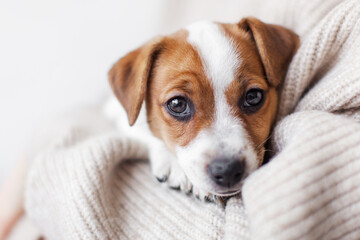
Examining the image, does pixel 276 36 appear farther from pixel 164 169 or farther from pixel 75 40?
pixel 75 40

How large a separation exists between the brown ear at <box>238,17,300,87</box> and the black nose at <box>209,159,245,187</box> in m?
0.52

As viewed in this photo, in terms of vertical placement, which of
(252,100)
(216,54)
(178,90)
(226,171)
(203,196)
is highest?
(216,54)

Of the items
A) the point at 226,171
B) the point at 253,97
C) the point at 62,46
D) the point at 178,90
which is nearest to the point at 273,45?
the point at 253,97

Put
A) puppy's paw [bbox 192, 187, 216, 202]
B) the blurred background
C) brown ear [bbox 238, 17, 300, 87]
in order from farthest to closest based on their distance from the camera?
1. the blurred background
2. brown ear [bbox 238, 17, 300, 87]
3. puppy's paw [bbox 192, 187, 216, 202]

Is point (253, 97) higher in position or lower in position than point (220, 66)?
lower

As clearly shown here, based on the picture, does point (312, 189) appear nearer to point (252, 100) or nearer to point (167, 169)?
point (252, 100)

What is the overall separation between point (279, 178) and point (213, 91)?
0.59 meters

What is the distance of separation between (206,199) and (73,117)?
5.03 feet

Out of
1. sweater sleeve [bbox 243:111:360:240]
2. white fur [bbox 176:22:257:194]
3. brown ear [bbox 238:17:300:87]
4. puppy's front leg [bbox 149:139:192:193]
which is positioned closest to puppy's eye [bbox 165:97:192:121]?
white fur [bbox 176:22:257:194]

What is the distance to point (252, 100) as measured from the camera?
5.62 ft

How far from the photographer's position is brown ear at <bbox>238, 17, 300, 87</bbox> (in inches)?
67.6

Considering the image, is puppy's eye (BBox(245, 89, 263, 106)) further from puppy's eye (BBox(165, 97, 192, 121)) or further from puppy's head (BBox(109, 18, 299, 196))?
puppy's eye (BBox(165, 97, 192, 121))

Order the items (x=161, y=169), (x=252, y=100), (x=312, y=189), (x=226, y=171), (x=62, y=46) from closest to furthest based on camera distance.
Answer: (x=312, y=189) < (x=226, y=171) < (x=252, y=100) < (x=161, y=169) < (x=62, y=46)

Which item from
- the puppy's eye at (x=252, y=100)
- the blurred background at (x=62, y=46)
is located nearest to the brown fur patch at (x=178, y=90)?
the puppy's eye at (x=252, y=100)
